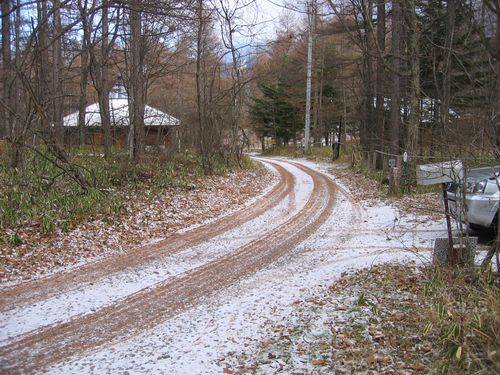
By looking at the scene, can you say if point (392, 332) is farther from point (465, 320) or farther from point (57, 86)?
point (57, 86)

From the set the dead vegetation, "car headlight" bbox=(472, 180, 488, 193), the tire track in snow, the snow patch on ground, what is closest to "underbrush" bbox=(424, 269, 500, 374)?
the dead vegetation

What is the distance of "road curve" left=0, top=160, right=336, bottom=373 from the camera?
4358 millimetres

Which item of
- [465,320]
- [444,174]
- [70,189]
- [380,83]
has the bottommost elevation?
[465,320]

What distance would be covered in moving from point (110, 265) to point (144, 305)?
6.40 ft

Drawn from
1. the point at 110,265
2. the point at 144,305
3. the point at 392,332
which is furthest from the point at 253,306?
the point at 110,265

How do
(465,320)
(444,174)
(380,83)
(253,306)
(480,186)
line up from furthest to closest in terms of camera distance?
1. (380,83)
2. (480,186)
3. (253,306)
4. (444,174)
5. (465,320)

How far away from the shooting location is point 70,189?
11367 millimetres

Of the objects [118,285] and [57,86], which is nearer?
[118,285]

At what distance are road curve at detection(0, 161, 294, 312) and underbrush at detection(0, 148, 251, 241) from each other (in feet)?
6.24

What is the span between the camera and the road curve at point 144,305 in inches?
172

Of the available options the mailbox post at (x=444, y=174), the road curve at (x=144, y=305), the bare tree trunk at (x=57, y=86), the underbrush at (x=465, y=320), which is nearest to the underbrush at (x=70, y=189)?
the bare tree trunk at (x=57, y=86)

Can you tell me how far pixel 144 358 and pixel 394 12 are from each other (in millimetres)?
14888

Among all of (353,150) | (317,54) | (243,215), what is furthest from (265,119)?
(243,215)

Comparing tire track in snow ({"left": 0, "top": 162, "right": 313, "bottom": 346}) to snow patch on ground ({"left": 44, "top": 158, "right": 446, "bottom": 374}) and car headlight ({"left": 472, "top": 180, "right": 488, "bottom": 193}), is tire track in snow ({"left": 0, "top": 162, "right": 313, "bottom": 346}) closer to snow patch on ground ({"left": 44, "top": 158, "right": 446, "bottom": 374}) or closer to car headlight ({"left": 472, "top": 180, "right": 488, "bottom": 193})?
snow patch on ground ({"left": 44, "top": 158, "right": 446, "bottom": 374})
